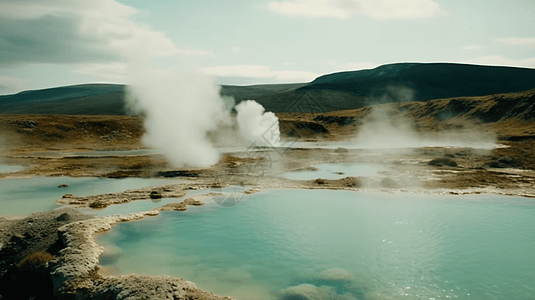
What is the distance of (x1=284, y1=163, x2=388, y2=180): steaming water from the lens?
1105 inches

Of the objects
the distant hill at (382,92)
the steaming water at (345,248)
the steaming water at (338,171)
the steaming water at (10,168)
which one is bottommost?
the steaming water at (345,248)

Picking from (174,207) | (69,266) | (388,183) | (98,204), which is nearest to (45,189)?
(98,204)

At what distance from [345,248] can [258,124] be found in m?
46.0

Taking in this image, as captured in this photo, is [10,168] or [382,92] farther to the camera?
[382,92]

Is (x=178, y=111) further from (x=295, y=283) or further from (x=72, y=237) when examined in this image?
(x=295, y=283)

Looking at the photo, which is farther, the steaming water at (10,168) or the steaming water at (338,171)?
the steaming water at (10,168)

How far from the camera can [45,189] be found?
2327 cm

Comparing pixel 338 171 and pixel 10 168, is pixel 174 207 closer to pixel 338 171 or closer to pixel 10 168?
pixel 338 171

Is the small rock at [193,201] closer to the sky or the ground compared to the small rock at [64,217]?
closer to the ground

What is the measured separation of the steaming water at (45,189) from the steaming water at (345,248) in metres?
7.21

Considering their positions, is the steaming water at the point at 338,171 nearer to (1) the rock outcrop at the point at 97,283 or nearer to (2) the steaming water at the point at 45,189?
(2) the steaming water at the point at 45,189

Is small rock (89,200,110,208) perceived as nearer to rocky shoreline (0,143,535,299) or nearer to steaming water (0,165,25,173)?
rocky shoreline (0,143,535,299)

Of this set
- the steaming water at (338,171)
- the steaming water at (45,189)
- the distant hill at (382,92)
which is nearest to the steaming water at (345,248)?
the steaming water at (45,189)

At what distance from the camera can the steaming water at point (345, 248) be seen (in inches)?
397
